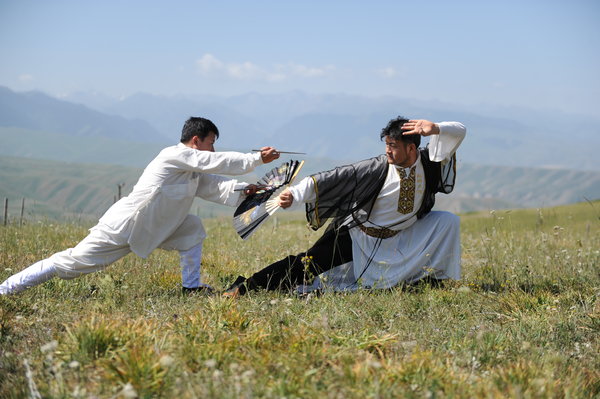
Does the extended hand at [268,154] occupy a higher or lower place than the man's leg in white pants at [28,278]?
higher

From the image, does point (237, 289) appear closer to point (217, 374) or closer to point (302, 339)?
point (302, 339)

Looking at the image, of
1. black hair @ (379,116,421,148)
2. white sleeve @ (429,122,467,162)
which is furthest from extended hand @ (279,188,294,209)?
white sleeve @ (429,122,467,162)

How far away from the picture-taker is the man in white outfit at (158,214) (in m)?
6.04

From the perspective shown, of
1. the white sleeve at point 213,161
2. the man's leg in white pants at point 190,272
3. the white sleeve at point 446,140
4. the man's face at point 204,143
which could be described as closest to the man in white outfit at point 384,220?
the white sleeve at point 446,140

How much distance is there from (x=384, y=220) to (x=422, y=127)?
3.59 feet

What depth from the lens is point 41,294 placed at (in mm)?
6047

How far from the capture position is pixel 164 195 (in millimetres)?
6262

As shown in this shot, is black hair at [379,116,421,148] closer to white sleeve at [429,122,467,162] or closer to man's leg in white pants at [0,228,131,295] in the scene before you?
white sleeve at [429,122,467,162]

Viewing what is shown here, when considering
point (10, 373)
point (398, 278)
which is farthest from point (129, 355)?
point (398, 278)

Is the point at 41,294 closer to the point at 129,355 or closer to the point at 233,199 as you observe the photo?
the point at 233,199

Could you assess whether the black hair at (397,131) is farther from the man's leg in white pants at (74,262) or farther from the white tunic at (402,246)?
the man's leg in white pants at (74,262)

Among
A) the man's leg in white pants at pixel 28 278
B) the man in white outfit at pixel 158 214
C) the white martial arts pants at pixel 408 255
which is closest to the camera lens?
the man's leg in white pants at pixel 28 278

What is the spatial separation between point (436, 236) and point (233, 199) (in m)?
2.13

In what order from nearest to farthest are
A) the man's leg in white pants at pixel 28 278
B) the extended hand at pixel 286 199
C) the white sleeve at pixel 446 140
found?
the man's leg in white pants at pixel 28 278, the extended hand at pixel 286 199, the white sleeve at pixel 446 140
